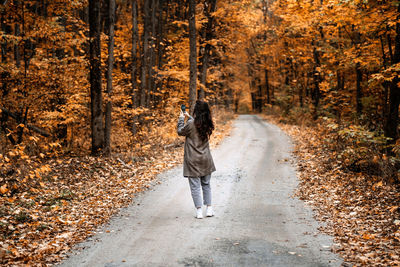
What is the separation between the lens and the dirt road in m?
4.73

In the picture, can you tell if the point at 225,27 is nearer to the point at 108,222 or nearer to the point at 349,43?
the point at 349,43

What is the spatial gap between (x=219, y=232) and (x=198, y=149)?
1.68m

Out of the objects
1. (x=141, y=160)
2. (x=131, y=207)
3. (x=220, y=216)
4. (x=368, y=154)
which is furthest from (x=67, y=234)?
(x=368, y=154)

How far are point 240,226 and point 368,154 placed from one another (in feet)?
17.6

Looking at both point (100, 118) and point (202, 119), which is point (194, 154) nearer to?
point (202, 119)

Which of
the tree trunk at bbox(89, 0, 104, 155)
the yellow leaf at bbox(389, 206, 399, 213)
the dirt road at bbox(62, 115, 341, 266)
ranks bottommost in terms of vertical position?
the dirt road at bbox(62, 115, 341, 266)

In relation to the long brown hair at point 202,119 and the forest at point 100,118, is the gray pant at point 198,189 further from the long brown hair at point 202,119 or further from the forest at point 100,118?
the forest at point 100,118

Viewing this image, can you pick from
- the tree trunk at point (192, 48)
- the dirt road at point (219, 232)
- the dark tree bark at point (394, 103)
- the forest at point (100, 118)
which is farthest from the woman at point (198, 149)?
the tree trunk at point (192, 48)

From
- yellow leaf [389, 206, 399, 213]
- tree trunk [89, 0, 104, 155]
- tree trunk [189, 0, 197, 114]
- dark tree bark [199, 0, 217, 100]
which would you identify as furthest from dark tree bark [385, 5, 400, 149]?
dark tree bark [199, 0, 217, 100]

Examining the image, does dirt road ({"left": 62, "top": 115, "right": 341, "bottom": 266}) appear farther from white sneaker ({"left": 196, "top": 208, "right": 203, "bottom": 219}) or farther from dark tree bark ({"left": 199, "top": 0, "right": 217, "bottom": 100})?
dark tree bark ({"left": 199, "top": 0, "right": 217, "bottom": 100})

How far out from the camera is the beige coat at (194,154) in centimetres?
657

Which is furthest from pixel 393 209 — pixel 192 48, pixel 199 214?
pixel 192 48

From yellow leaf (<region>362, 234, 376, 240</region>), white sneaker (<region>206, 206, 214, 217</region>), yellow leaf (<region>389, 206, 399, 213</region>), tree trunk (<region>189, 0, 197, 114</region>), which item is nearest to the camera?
yellow leaf (<region>362, 234, 376, 240</region>)

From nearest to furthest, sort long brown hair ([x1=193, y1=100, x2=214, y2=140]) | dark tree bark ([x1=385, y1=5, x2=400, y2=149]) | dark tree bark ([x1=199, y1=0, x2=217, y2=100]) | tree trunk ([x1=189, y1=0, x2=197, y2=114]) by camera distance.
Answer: long brown hair ([x1=193, y1=100, x2=214, y2=140]) → dark tree bark ([x1=385, y1=5, x2=400, y2=149]) → tree trunk ([x1=189, y1=0, x2=197, y2=114]) → dark tree bark ([x1=199, y1=0, x2=217, y2=100])
